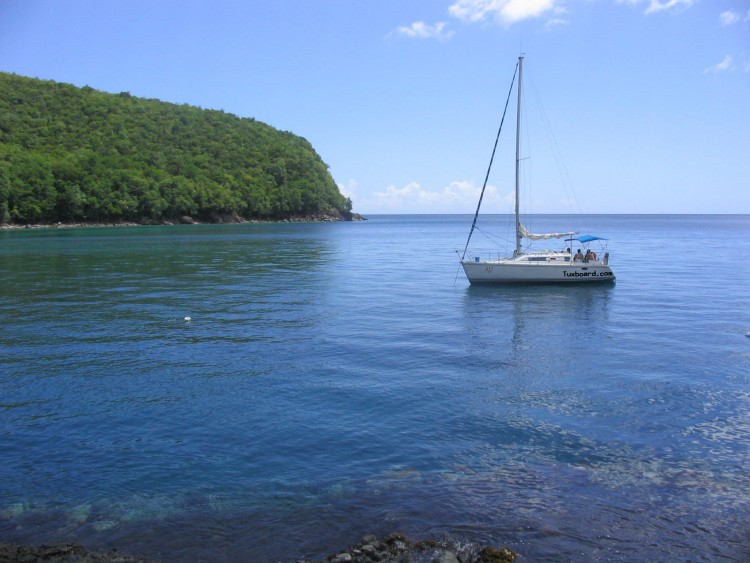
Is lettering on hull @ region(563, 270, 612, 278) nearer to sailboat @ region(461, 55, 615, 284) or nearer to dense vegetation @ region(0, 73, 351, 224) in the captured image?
sailboat @ region(461, 55, 615, 284)

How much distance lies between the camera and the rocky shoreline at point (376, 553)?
846 centimetres

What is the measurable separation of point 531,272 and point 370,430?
30.6 meters

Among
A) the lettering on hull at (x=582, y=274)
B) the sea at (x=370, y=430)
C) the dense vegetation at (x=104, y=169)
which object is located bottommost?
the sea at (x=370, y=430)

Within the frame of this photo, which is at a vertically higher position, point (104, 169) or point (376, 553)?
point (104, 169)

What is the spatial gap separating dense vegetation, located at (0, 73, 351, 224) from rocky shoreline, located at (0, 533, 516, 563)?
430ft

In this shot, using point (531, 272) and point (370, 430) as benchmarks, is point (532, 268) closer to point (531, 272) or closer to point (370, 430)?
point (531, 272)

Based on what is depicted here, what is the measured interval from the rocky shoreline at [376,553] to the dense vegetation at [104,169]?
430 feet

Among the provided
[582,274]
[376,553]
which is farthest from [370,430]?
[582,274]

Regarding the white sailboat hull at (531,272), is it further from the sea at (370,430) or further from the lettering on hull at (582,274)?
the sea at (370,430)

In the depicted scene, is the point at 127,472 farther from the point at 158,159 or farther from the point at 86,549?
the point at 158,159

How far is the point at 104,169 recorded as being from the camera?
145m

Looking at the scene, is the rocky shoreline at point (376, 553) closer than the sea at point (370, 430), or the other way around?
the rocky shoreline at point (376, 553)

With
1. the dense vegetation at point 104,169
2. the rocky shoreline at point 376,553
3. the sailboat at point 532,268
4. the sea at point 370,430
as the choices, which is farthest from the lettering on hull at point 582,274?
the dense vegetation at point 104,169

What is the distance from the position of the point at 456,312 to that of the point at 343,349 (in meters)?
10.8
